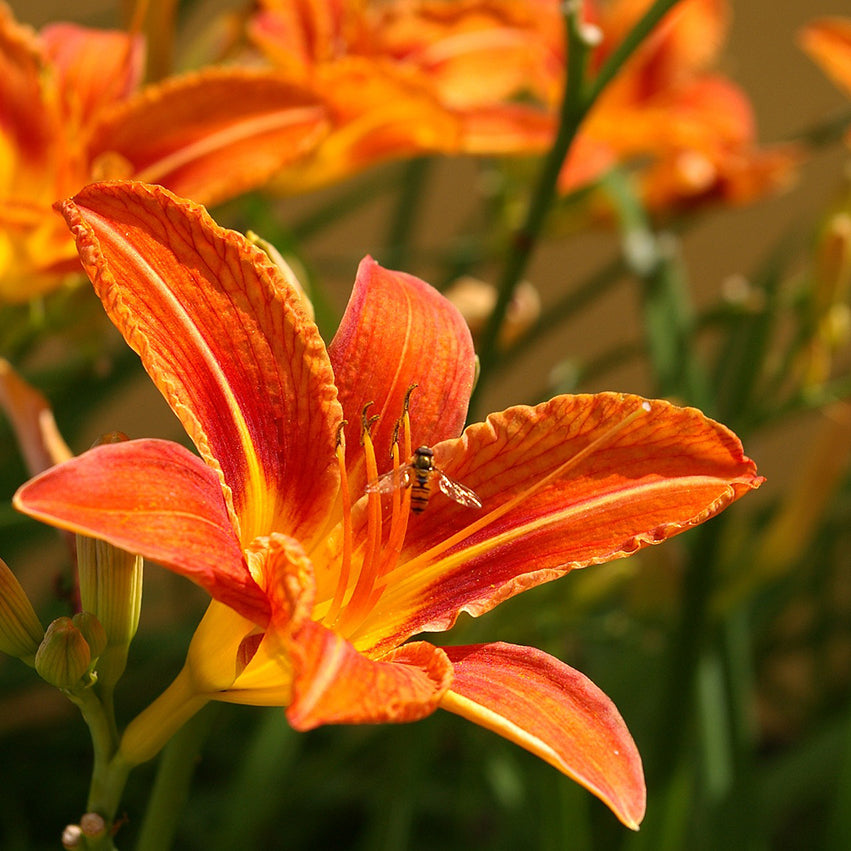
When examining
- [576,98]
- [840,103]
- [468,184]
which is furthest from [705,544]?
[840,103]

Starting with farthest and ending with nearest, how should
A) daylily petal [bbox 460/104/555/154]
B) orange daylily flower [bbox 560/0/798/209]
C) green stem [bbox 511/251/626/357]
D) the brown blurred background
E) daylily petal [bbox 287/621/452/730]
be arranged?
the brown blurred background → green stem [bbox 511/251/626/357] → orange daylily flower [bbox 560/0/798/209] → daylily petal [bbox 460/104/555/154] → daylily petal [bbox 287/621/452/730]

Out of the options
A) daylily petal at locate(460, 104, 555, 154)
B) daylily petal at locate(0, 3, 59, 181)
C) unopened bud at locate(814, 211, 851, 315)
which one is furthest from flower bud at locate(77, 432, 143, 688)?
unopened bud at locate(814, 211, 851, 315)

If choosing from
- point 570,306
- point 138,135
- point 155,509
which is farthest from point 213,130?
point 570,306

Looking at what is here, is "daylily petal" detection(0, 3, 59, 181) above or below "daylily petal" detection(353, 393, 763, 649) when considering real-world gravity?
above

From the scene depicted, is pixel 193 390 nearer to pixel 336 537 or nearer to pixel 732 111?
pixel 336 537

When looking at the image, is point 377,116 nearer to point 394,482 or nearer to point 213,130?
point 213,130

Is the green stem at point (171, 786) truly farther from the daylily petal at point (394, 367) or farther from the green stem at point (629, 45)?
the green stem at point (629, 45)

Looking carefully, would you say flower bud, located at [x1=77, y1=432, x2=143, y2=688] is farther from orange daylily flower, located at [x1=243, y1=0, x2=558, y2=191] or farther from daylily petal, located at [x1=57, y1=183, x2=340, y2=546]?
orange daylily flower, located at [x1=243, y1=0, x2=558, y2=191]

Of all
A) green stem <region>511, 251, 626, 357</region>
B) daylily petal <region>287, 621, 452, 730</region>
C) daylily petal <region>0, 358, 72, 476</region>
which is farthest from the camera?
green stem <region>511, 251, 626, 357</region>
